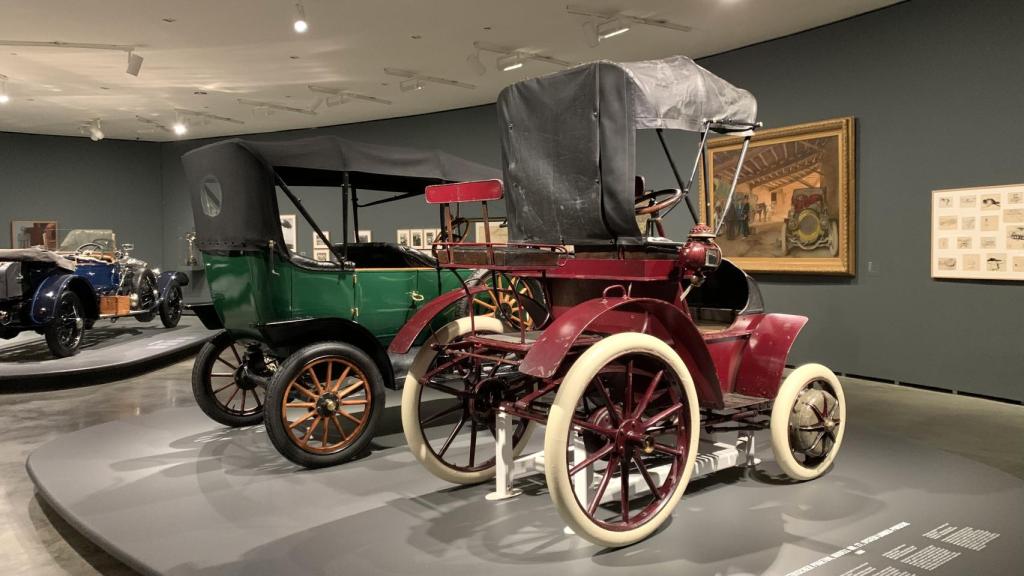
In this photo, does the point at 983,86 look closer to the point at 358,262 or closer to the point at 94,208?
the point at 358,262

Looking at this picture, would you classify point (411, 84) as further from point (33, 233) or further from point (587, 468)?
point (33, 233)

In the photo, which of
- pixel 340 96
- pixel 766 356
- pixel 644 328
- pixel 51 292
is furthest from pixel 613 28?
pixel 51 292

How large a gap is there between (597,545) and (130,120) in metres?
12.0

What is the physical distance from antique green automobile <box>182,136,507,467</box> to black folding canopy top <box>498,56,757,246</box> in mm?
650

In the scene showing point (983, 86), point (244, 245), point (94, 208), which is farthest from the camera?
point (94, 208)

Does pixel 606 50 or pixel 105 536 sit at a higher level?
pixel 606 50

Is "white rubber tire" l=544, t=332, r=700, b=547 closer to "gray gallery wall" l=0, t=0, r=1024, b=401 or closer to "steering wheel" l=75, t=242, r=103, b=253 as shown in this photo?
"gray gallery wall" l=0, t=0, r=1024, b=401

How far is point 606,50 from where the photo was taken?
327 inches

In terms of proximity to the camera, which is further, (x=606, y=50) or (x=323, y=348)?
(x=606, y=50)

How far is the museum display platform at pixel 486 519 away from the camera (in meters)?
2.92

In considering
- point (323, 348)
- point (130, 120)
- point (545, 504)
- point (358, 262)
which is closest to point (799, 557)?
point (545, 504)

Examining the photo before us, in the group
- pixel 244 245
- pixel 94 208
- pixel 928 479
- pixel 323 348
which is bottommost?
pixel 928 479

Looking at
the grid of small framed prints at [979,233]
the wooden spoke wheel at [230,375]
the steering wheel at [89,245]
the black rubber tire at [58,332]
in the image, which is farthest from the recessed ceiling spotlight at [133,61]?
the grid of small framed prints at [979,233]

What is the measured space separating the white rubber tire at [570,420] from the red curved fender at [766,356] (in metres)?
0.89
